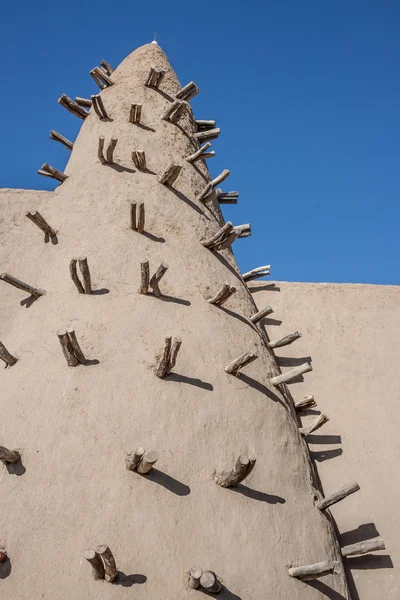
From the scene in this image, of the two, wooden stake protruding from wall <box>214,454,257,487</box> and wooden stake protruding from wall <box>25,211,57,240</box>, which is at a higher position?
wooden stake protruding from wall <box>25,211,57,240</box>

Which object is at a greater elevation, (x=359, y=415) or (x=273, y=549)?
(x=359, y=415)

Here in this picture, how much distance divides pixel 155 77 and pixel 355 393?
7024 millimetres

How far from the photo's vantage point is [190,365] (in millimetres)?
6613

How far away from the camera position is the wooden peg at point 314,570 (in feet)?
17.7

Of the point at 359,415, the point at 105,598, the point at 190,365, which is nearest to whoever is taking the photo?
the point at 105,598

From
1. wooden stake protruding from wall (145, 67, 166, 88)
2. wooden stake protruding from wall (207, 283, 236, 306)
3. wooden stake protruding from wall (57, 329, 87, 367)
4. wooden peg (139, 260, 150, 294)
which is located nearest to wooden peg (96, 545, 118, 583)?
wooden stake protruding from wall (57, 329, 87, 367)

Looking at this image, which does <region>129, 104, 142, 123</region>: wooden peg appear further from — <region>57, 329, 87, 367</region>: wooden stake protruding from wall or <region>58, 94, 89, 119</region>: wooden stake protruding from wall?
<region>57, 329, 87, 367</region>: wooden stake protruding from wall

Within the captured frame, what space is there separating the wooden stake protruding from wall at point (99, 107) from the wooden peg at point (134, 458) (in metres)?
6.60

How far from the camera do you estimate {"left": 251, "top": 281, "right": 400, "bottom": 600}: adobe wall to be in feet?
22.3

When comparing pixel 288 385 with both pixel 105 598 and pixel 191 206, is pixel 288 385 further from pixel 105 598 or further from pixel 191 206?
pixel 105 598

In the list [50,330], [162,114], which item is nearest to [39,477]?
[50,330]

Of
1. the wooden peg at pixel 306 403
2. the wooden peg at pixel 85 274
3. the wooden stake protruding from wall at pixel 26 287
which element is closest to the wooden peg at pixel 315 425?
the wooden peg at pixel 306 403

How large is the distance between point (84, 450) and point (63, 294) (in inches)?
94.4

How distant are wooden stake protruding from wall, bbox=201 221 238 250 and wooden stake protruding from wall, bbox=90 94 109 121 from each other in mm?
3394
